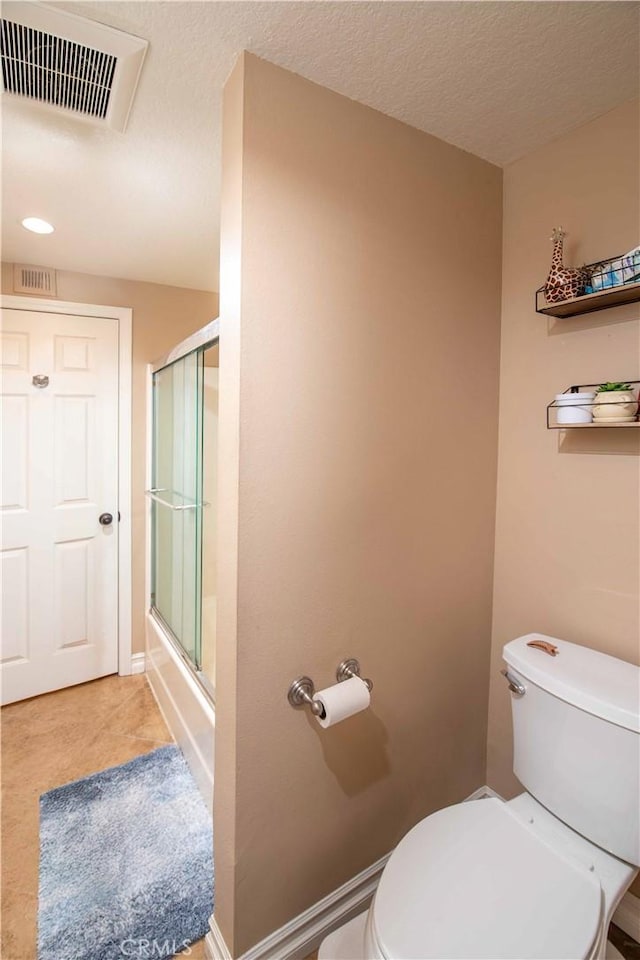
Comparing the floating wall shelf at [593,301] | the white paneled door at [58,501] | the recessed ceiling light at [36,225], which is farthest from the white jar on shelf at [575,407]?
the white paneled door at [58,501]

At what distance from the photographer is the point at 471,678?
5.27 ft

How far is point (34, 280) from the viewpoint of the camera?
92.4 inches

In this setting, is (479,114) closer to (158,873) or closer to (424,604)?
(424,604)

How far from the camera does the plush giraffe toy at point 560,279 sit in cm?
127

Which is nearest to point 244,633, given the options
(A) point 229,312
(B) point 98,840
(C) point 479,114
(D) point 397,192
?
(A) point 229,312

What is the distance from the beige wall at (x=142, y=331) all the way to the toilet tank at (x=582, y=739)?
212 centimetres

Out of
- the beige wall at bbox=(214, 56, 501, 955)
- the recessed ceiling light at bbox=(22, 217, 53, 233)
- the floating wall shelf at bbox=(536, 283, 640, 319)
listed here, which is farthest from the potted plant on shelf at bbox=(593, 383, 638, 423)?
the recessed ceiling light at bbox=(22, 217, 53, 233)

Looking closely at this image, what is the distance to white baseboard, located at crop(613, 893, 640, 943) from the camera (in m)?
1.25

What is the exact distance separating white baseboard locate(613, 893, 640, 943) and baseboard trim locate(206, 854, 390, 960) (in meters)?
0.67

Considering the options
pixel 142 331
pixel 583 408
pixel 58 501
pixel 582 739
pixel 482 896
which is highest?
pixel 142 331

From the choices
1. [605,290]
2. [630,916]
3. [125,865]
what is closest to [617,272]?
[605,290]

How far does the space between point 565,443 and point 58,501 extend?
94.8 inches

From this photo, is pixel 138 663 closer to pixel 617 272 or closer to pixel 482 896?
pixel 482 896

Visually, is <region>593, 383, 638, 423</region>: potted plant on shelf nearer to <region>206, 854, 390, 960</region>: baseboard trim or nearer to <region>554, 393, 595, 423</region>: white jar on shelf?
<region>554, 393, 595, 423</region>: white jar on shelf
